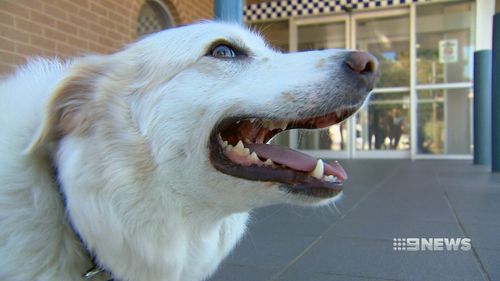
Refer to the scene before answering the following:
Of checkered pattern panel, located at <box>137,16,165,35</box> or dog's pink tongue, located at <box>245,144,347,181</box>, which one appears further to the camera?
checkered pattern panel, located at <box>137,16,165,35</box>

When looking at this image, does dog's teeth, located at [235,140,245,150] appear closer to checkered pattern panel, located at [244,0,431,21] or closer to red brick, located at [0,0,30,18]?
red brick, located at [0,0,30,18]

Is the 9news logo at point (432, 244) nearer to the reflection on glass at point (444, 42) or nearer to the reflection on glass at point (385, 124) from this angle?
the reflection on glass at point (385, 124)

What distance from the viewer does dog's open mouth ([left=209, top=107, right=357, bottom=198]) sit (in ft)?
6.05

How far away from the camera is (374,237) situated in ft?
12.8

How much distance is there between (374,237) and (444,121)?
871cm

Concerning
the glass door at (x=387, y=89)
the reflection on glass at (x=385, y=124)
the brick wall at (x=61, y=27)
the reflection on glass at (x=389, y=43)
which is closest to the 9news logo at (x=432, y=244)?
the brick wall at (x=61, y=27)

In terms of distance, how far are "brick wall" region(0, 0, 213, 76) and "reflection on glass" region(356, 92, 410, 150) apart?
294 inches

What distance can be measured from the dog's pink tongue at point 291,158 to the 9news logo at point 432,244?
1.88 metres

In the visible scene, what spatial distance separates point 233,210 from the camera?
189cm

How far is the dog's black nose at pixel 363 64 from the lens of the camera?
6.04ft

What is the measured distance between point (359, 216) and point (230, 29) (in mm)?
3085

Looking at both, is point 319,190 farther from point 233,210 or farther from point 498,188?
point 498,188

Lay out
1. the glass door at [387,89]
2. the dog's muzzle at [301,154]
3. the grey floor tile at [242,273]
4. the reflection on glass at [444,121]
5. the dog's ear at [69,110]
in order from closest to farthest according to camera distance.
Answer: the dog's ear at [69,110] < the dog's muzzle at [301,154] < the grey floor tile at [242,273] < the reflection on glass at [444,121] < the glass door at [387,89]

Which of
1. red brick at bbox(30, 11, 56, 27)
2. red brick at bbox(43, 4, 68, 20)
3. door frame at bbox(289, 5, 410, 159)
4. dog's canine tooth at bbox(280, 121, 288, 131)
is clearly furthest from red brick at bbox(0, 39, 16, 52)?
door frame at bbox(289, 5, 410, 159)
